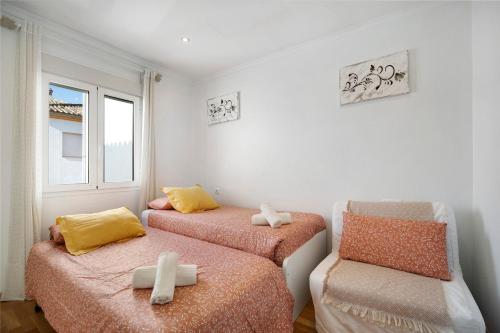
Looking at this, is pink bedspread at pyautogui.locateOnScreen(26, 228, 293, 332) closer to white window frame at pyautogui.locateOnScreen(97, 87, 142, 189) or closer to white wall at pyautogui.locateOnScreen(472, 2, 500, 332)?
white window frame at pyautogui.locateOnScreen(97, 87, 142, 189)

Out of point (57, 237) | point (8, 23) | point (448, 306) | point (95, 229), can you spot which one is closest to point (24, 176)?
point (57, 237)

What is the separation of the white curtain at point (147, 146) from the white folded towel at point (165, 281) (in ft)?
6.10

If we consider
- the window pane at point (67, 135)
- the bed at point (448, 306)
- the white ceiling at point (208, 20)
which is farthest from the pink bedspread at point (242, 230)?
the white ceiling at point (208, 20)

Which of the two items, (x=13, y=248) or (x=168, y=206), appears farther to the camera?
(x=168, y=206)

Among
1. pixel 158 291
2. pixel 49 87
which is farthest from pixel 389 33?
pixel 49 87

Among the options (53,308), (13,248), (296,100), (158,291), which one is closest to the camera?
(158,291)

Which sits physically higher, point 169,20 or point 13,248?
point 169,20

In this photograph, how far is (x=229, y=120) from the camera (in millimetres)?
3246

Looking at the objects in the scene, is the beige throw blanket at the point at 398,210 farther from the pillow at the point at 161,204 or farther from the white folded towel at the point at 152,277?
the pillow at the point at 161,204

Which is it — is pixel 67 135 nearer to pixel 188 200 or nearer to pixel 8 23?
pixel 8 23

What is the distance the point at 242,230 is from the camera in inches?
74.2

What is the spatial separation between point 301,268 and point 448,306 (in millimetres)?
928

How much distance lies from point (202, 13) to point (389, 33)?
70.0 inches

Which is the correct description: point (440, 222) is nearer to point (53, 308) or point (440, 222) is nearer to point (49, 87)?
point (53, 308)
